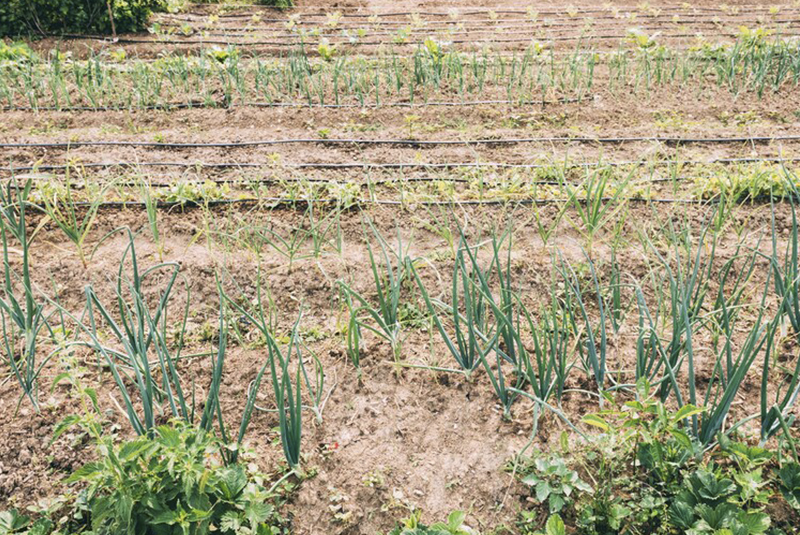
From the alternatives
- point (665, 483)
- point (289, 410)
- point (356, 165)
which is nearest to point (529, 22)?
point (356, 165)

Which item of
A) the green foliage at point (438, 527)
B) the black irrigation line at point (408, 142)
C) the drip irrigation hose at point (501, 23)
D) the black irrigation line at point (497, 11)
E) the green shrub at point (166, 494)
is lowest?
the green foliage at point (438, 527)

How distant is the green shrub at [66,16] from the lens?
712 centimetres

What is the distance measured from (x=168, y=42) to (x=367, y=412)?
243 inches

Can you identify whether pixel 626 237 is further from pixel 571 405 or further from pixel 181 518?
pixel 181 518

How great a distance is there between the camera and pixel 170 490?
1.72 m

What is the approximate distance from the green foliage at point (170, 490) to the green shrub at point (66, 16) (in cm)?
679

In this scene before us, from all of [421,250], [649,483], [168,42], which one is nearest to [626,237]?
[421,250]

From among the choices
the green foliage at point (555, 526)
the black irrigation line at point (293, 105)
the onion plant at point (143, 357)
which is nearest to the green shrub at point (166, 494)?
the onion plant at point (143, 357)

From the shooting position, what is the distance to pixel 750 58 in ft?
18.2

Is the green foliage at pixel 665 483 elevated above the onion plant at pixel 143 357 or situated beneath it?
situated beneath

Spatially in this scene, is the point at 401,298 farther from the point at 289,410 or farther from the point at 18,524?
the point at 18,524

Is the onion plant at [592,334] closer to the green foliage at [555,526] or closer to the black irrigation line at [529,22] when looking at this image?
the green foliage at [555,526]

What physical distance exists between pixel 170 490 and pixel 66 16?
23.5ft

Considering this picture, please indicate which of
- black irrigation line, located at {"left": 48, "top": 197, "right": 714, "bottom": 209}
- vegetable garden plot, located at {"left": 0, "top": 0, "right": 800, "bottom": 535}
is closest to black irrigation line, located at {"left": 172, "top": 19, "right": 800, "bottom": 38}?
vegetable garden plot, located at {"left": 0, "top": 0, "right": 800, "bottom": 535}
